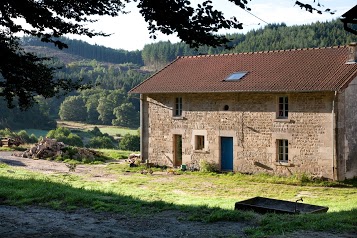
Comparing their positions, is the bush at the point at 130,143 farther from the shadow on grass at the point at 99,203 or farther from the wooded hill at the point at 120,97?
the shadow on grass at the point at 99,203

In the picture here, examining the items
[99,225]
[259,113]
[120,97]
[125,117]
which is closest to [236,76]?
[259,113]

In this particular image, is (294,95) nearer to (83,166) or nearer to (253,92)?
(253,92)

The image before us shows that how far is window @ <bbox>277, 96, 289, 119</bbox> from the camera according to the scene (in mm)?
22375

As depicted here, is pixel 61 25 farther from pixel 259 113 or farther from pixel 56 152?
pixel 56 152

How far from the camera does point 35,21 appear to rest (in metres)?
9.13

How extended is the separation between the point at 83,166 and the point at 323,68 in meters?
13.0

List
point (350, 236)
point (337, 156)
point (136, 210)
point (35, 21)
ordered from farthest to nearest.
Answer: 1. point (337, 156)
2. point (136, 210)
3. point (35, 21)
4. point (350, 236)

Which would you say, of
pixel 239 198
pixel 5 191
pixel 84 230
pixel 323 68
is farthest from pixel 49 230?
pixel 323 68

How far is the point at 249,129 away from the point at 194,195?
21.0ft

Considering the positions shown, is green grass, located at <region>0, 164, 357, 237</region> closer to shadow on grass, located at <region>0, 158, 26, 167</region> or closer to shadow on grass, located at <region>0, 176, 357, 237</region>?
shadow on grass, located at <region>0, 176, 357, 237</region>

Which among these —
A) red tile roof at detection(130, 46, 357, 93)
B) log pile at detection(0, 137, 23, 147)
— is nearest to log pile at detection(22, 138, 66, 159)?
log pile at detection(0, 137, 23, 147)

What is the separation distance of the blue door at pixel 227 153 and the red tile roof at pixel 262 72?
249cm

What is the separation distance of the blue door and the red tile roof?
2.49 meters

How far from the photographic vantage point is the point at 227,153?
24016 mm
